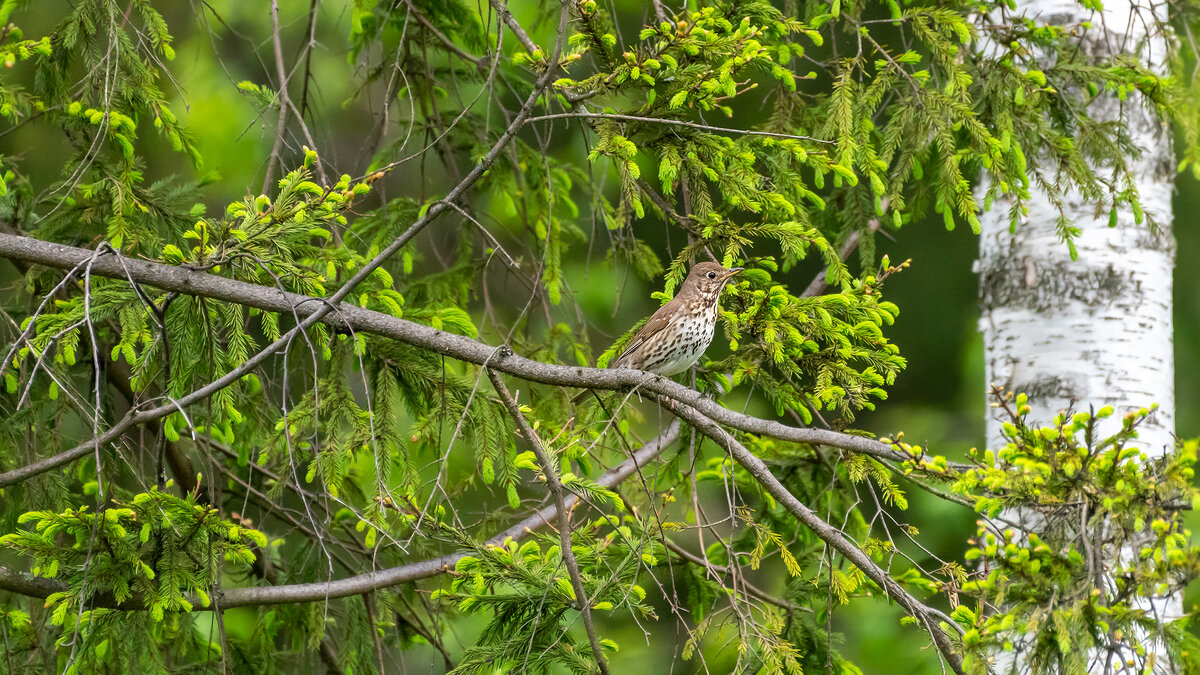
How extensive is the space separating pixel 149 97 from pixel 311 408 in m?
1.16

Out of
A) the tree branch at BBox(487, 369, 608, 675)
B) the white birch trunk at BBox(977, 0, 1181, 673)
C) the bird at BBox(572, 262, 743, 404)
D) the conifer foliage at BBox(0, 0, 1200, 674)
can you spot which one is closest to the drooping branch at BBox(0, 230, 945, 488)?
the conifer foliage at BBox(0, 0, 1200, 674)

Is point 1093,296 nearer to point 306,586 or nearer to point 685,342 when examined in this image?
point 685,342

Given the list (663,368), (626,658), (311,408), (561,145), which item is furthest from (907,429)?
(311,408)

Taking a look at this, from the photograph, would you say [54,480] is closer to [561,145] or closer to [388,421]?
[388,421]

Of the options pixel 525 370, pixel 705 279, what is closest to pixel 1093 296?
pixel 705 279

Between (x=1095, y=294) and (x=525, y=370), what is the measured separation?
98.9 inches

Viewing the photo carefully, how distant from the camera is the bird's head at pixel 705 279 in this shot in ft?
14.9

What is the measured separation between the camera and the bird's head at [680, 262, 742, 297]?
4.54m

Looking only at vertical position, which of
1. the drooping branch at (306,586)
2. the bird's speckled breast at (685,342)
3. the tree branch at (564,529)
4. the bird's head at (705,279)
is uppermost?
the bird's head at (705,279)

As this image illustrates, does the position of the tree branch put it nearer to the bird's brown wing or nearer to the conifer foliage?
the conifer foliage

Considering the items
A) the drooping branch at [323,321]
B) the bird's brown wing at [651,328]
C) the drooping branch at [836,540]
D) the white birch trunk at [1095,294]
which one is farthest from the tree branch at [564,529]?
the white birch trunk at [1095,294]

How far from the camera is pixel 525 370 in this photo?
3.22m

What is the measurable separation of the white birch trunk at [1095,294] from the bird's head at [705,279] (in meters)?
1.16

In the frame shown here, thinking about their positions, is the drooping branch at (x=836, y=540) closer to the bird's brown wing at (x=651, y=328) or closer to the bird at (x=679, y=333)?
the bird's brown wing at (x=651, y=328)
